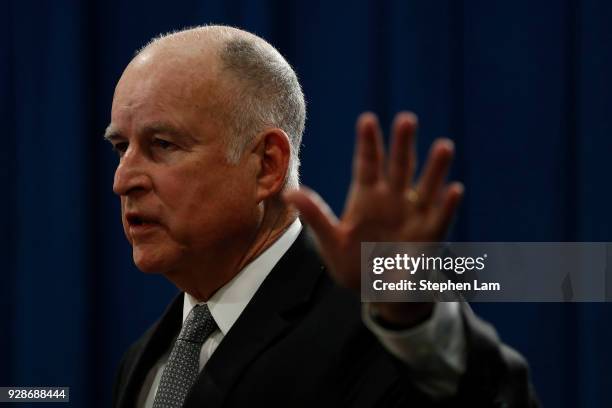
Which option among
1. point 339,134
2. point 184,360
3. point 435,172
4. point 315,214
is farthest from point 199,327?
point 339,134

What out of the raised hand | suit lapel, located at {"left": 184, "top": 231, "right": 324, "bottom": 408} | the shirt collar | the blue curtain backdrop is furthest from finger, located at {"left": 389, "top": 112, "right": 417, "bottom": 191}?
the blue curtain backdrop

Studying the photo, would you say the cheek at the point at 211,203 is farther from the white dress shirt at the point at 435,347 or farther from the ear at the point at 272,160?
the white dress shirt at the point at 435,347

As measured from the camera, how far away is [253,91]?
4.49ft

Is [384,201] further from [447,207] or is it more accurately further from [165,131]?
Result: [165,131]

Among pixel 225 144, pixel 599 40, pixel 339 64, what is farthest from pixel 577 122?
pixel 225 144

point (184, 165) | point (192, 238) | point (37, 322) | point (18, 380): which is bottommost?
point (18, 380)

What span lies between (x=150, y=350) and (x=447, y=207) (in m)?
0.77

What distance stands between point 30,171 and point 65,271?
27 centimetres

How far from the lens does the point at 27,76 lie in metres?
2.30

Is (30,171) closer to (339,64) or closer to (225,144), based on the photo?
(339,64)

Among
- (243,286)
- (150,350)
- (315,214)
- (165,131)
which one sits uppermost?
(165,131)

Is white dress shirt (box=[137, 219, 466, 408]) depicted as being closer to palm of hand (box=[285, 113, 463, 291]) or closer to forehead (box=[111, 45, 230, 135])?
palm of hand (box=[285, 113, 463, 291])

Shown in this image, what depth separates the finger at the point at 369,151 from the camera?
79cm

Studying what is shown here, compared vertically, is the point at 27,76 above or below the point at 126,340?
above
